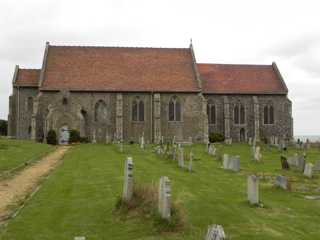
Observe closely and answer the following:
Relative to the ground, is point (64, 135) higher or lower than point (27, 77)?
lower

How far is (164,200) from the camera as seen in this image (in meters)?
9.62

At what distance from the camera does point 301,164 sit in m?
22.7

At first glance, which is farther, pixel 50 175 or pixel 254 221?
pixel 50 175

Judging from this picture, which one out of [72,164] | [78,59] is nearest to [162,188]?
[72,164]

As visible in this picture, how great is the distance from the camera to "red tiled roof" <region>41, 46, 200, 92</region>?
150ft

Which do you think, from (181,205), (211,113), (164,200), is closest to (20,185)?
(181,205)

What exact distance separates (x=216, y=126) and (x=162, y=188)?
134 feet

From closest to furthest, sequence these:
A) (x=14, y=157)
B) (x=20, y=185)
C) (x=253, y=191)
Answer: (x=253, y=191) → (x=20, y=185) → (x=14, y=157)

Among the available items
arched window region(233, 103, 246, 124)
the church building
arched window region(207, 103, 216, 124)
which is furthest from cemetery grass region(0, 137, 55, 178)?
arched window region(233, 103, 246, 124)

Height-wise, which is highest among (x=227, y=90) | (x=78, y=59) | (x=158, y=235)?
(x=78, y=59)

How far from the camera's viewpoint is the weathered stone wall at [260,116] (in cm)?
4994

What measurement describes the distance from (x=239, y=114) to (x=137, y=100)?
38.4ft

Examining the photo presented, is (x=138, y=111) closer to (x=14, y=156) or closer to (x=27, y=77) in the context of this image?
(x=27, y=77)

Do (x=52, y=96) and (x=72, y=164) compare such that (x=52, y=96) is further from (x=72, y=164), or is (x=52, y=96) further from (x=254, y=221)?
(x=254, y=221)
